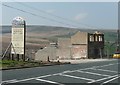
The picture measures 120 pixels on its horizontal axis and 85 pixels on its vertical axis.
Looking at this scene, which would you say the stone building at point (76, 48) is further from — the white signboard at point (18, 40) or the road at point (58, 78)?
the road at point (58, 78)

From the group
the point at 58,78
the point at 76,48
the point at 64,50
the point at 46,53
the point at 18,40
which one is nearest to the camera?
the point at 58,78

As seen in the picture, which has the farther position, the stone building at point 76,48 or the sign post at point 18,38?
the stone building at point 76,48

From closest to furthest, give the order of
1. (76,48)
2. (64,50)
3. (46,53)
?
(46,53) → (64,50) → (76,48)

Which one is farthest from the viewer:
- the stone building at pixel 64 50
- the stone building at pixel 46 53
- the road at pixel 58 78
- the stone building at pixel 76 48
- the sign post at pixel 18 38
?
the stone building at pixel 64 50

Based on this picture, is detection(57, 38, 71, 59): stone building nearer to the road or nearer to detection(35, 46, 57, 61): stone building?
detection(35, 46, 57, 61): stone building

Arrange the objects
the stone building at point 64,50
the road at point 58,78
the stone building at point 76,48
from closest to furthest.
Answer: the road at point 58,78, the stone building at point 76,48, the stone building at point 64,50

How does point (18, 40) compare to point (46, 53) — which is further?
point (46, 53)

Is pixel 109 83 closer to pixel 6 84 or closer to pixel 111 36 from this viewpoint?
pixel 6 84

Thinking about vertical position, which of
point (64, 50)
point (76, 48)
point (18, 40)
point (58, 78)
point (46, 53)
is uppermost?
point (76, 48)

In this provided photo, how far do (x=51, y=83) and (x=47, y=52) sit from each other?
73823 millimetres

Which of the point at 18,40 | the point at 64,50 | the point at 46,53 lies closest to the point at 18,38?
the point at 18,40

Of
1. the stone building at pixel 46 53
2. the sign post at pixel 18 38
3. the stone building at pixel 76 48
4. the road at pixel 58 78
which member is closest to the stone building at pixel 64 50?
the stone building at pixel 76 48

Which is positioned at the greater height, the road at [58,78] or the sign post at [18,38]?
the sign post at [18,38]

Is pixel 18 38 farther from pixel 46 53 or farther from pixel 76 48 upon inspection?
pixel 76 48
